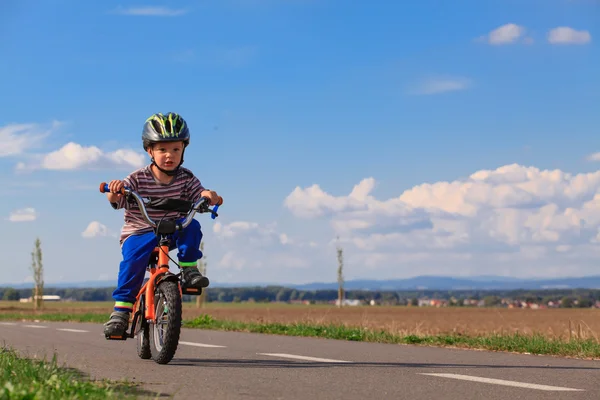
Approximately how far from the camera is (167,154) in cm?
865

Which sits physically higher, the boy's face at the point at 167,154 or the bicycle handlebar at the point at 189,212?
the boy's face at the point at 167,154

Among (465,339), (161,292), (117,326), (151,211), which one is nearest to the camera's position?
(161,292)

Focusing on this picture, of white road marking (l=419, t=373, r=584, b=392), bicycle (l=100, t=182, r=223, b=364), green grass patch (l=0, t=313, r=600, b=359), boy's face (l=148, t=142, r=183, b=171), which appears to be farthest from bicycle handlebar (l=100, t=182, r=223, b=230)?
green grass patch (l=0, t=313, r=600, b=359)

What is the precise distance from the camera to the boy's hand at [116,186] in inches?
330

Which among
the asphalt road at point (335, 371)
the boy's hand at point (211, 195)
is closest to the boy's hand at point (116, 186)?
the boy's hand at point (211, 195)

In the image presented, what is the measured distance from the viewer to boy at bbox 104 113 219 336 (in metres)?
8.50

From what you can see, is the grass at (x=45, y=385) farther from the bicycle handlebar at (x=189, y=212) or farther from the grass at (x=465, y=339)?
the grass at (x=465, y=339)

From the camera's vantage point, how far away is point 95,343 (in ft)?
39.6

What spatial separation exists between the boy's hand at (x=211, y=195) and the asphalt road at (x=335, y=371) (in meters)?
1.52

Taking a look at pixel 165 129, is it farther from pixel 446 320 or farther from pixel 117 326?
Result: pixel 446 320

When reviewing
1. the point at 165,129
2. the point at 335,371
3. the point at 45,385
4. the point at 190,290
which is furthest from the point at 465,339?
the point at 45,385

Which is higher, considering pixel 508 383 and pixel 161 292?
pixel 161 292

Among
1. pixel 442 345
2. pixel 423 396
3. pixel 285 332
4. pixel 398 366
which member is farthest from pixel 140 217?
pixel 285 332

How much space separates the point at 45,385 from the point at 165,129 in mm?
3464
